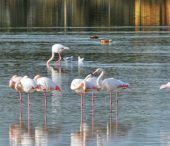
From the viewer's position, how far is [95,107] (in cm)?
1912

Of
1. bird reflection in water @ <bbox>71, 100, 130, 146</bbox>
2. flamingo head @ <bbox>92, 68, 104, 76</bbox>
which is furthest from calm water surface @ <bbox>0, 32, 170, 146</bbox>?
flamingo head @ <bbox>92, 68, 104, 76</bbox>

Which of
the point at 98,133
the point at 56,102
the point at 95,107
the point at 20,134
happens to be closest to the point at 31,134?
the point at 20,134

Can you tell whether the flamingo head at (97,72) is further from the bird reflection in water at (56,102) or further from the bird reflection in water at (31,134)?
the bird reflection in water at (31,134)

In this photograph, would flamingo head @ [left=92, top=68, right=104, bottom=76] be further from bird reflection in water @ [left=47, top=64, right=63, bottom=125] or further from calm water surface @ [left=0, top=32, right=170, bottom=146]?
bird reflection in water @ [left=47, top=64, right=63, bottom=125]

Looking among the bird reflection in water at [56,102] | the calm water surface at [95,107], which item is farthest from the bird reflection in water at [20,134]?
the bird reflection in water at [56,102]

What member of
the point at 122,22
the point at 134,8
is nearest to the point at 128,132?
the point at 122,22

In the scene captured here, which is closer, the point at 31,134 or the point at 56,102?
the point at 31,134

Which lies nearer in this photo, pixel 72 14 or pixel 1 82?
pixel 1 82

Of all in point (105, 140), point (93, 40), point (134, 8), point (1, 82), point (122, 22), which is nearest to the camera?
point (105, 140)

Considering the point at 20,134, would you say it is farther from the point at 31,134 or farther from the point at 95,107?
the point at 95,107

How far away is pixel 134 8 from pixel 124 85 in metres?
69.8

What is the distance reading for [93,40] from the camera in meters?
46.5

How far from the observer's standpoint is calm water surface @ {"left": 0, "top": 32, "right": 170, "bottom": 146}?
50.1ft

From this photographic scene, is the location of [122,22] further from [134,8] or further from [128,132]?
[128,132]
